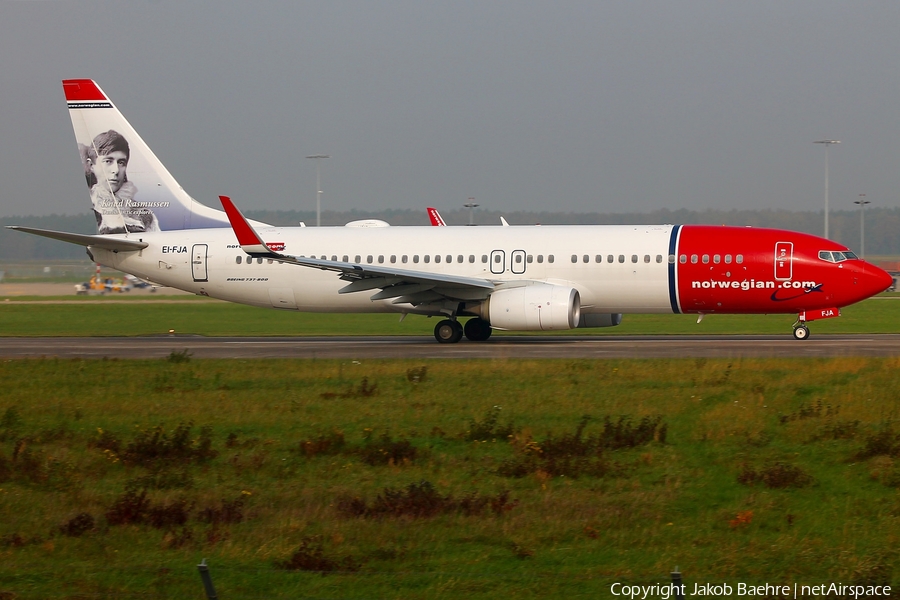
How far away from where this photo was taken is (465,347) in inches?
1188

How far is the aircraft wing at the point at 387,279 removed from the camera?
2891 centimetres

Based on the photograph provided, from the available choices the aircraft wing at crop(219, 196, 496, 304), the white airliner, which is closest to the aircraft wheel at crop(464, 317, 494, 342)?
the white airliner

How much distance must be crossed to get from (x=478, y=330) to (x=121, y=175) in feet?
45.1

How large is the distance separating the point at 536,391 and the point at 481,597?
9.96 meters

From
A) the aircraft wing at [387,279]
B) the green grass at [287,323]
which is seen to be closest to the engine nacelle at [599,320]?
the aircraft wing at [387,279]

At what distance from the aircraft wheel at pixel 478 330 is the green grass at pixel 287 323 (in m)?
5.76

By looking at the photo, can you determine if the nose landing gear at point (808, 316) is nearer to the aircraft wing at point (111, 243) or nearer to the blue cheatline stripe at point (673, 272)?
the blue cheatline stripe at point (673, 272)

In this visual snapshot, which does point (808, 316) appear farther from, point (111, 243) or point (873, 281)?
point (111, 243)

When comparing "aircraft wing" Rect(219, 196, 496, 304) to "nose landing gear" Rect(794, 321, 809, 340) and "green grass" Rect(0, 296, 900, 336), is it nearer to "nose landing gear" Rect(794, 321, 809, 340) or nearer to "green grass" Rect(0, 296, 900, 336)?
"green grass" Rect(0, 296, 900, 336)

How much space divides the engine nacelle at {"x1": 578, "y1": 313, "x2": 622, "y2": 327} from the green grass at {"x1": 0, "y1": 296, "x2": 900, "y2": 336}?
3924mm

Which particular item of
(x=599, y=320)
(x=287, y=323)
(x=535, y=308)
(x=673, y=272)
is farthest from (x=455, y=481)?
(x=287, y=323)

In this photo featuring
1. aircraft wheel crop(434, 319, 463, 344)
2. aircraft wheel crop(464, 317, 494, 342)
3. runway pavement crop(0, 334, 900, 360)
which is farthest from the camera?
aircraft wheel crop(464, 317, 494, 342)

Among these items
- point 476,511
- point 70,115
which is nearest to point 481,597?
point 476,511

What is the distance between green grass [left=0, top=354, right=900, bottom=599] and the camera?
371 inches
